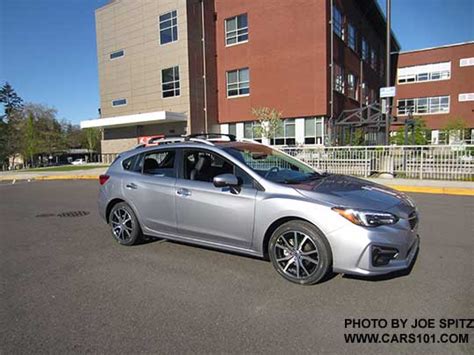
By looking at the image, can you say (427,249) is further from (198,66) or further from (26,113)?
(26,113)

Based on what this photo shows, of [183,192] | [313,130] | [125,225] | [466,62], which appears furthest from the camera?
[466,62]

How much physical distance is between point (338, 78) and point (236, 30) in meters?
8.85

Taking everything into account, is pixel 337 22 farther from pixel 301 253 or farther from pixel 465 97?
pixel 301 253

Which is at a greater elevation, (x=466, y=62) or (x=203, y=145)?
(x=466, y=62)

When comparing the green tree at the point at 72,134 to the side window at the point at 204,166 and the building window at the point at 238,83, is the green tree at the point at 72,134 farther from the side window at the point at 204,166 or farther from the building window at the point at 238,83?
the side window at the point at 204,166

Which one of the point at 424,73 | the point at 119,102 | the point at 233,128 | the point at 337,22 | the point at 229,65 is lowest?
the point at 233,128

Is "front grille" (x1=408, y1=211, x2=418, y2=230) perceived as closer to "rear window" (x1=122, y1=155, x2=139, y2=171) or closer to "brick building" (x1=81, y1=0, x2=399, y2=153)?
"rear window" (x1=122, y1=155, x2=139, y2=171)

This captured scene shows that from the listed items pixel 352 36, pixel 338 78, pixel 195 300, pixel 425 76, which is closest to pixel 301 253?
pixel 195 300

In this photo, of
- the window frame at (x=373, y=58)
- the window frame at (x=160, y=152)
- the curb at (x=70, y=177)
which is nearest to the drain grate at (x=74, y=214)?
the window frame at (x=160, y=152)

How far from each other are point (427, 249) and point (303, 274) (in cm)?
238

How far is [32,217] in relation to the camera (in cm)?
830

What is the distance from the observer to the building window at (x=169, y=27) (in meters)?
27.3

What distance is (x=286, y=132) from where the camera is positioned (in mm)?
25094

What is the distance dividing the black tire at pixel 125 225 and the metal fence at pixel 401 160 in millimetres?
11671
